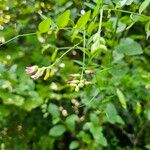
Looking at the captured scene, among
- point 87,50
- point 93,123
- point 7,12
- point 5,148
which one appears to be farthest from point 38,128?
point 87,50

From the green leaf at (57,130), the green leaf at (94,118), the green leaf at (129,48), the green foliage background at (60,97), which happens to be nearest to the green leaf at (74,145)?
the green foliage background at (60,97)

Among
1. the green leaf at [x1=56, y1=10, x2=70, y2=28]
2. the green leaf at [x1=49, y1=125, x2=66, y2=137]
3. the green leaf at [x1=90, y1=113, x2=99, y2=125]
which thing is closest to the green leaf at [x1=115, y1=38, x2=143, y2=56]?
the green leaf at [x1=56, y1=10, x2=70, y2=28]

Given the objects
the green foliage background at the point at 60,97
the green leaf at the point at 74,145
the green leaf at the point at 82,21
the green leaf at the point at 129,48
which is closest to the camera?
the green leaf at the point at 82,21

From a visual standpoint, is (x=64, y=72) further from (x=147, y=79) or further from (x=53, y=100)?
(x=147, y=79)

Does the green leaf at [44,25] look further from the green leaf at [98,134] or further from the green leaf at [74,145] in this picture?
the green leaf at [74,145]

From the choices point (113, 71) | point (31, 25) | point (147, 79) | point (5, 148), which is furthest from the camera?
point (31, 25)

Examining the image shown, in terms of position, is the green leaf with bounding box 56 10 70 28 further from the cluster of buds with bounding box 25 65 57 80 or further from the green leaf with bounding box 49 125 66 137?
the green leaf with bounding box 49 125 66 137

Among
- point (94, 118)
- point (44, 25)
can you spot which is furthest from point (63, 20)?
point (94, 118)

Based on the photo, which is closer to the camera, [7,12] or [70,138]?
[7,12]
